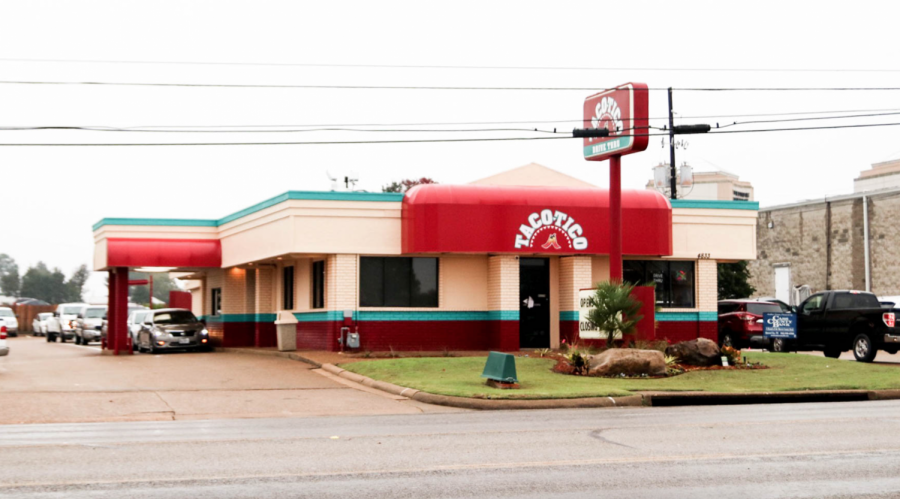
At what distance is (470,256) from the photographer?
28.9m

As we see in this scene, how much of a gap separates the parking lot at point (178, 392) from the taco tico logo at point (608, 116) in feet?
30.6

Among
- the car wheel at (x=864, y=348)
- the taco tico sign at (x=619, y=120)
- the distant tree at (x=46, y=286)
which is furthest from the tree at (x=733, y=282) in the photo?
the distant tree at (x=46, y=286)

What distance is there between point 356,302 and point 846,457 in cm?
1846

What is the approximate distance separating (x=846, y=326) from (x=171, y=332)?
67.5 ft

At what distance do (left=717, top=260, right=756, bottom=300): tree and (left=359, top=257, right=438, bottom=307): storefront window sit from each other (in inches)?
1002

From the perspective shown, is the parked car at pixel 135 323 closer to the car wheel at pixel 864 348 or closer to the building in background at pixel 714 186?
the car wheel at pixel 864 348

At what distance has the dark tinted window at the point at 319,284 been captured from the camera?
28.9 m

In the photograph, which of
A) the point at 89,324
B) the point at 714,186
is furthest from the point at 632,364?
the point at 714,186

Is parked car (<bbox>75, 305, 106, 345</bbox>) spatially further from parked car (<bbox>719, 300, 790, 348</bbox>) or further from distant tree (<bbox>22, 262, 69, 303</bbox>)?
distant tree (<bbox>22, 262, 69, 303</bbox>)

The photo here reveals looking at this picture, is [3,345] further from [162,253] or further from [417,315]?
[417,315]

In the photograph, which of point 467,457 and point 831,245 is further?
point 831,245

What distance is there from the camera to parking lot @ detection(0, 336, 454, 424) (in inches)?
642

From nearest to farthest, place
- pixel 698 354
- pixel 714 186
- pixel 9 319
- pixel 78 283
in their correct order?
pixel 698 354
pixel 9 319
pixel 714 186
pixel 78 283

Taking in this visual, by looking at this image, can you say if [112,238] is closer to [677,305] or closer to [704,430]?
[677,305]
